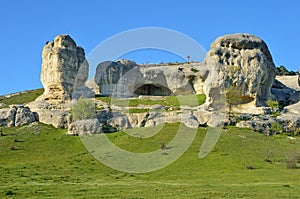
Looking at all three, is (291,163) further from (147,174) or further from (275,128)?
(275,128)

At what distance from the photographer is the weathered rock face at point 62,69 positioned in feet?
255

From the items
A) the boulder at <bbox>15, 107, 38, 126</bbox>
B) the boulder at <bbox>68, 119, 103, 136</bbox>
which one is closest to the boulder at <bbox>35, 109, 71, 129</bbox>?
the boulder at <bbox>15, 107, 38, 126</bbox>

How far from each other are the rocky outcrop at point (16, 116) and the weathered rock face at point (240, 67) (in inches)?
1082

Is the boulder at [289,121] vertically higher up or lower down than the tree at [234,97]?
lower down

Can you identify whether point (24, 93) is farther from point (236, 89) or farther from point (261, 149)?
point (261, 149)

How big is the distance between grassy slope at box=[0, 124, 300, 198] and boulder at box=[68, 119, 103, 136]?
1.35m

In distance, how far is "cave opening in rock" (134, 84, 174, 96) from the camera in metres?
95.6

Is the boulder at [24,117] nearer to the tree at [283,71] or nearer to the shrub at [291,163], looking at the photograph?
the shrub at [291,163]

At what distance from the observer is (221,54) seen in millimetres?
83188

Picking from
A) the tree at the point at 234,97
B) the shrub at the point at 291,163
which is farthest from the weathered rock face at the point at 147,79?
the shrub at the point at 291,163

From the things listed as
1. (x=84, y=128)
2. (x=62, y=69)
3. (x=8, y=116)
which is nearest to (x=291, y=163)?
(x=84, y=128)

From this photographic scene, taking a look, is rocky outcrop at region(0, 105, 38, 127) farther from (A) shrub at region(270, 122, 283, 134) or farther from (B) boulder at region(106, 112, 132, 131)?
(A) shrub at region(270, 122, 283, 134)

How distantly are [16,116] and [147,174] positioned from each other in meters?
31.9

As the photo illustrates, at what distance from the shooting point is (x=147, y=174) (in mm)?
42188
